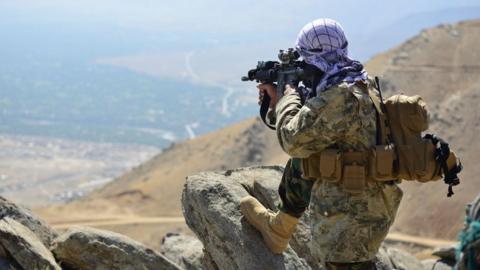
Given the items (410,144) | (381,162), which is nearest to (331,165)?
(381,162)

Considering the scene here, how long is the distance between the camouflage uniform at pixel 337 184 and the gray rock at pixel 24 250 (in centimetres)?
263

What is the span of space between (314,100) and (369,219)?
32.0 inches

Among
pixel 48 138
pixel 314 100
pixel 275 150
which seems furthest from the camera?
pixel 48 138

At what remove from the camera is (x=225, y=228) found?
655cm

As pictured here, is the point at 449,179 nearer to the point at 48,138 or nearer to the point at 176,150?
the point at 176,150

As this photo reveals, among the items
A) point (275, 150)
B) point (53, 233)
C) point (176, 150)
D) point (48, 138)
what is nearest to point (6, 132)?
point (48, 138)

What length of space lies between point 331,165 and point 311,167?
0.66ft

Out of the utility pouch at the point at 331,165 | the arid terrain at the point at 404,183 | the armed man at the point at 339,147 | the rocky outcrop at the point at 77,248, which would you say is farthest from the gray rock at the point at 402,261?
the arid terrain at the point at 404,183

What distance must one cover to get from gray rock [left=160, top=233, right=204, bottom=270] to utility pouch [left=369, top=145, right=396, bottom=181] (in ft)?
10.8

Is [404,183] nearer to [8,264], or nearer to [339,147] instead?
[8,264]

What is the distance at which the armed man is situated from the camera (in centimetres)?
486

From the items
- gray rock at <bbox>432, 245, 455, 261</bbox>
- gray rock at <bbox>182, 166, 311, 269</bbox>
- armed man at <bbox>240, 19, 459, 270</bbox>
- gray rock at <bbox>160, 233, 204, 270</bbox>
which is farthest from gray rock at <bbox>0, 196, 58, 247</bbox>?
gray rock at <bbox>432, 245, 455, 261</bbox>

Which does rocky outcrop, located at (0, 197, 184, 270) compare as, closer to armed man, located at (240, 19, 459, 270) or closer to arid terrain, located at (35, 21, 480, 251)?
armed man, located at (240, 19, 459, 270)

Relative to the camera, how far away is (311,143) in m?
4.93
